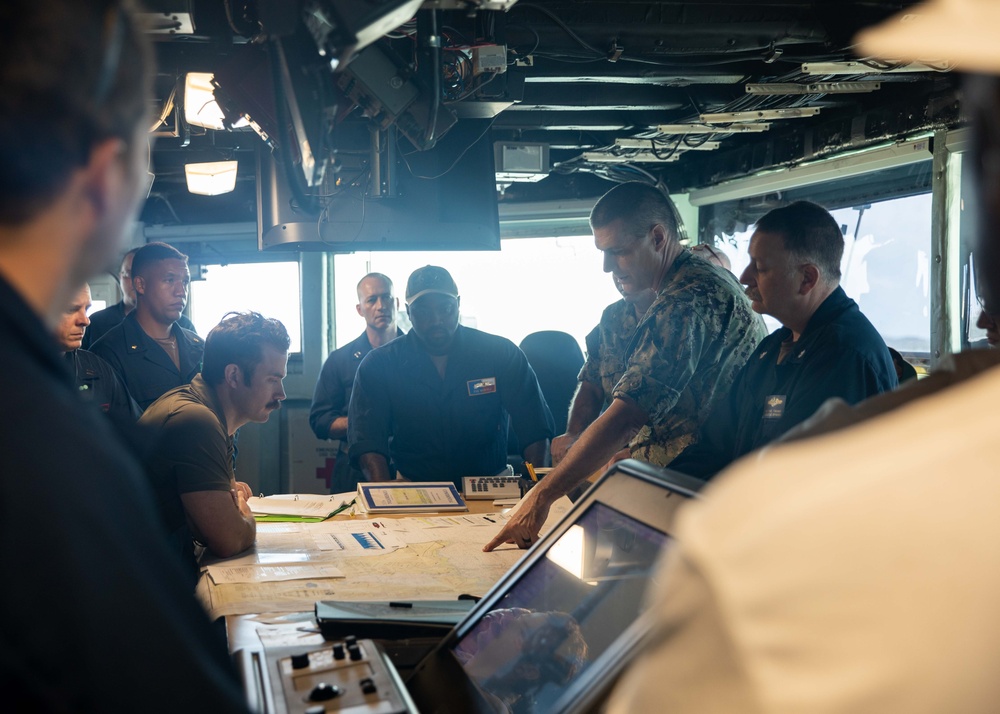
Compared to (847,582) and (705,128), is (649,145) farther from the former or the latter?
(847,582)

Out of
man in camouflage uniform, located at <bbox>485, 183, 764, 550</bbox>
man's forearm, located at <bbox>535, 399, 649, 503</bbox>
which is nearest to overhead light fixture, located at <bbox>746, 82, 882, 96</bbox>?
man in camouflage uniform, located at <bbox>485, 183, 764, 550</bbox>

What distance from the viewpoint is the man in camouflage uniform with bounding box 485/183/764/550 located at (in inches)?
92.8

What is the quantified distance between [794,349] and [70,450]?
2210mm

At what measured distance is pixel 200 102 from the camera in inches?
119

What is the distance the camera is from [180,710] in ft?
1.76

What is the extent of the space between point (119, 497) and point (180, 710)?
0.48 feet

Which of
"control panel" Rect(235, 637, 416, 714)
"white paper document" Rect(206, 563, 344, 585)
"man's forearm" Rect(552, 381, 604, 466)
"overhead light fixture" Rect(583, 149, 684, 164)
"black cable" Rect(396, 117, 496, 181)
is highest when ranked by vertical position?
"overhead light fixture" Rect(583, 149, 684, 164)

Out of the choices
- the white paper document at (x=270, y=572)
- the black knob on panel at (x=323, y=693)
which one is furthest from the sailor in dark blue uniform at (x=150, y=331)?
the black knob on panel at (x=323, y=693)

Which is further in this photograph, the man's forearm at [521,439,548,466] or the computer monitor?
the man's forearm at [521,439,548,466]

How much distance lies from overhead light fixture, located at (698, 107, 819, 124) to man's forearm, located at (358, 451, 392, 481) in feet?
8.26

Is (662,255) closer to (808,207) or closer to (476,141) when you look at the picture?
(808,207)

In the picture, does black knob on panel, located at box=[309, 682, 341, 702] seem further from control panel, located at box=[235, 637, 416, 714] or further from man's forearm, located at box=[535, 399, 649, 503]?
man's forearm, located at box=[535, 399, 649, 503]

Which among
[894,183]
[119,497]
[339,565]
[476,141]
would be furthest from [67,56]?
[894,183]

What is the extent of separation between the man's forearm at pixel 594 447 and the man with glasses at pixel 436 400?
1.28 meters
